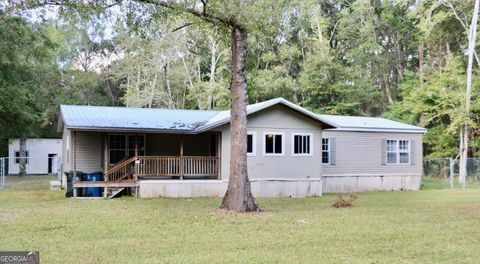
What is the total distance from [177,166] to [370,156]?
888 cm

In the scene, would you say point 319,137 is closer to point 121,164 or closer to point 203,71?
point 121,164

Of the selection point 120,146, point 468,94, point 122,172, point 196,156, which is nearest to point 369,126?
point 196,156

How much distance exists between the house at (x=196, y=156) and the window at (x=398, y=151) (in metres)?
4.58

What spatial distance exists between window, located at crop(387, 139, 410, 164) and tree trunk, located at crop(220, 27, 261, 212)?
11283 millimetres

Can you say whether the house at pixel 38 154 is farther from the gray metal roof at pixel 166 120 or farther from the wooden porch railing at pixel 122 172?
the wooden porch railing at pixel 122 172

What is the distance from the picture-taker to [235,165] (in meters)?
13.7

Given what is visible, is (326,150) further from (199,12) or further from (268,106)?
(199,12)

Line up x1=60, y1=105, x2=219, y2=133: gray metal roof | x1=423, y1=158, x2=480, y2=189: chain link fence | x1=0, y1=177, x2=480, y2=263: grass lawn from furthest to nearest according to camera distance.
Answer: x1=423, y1=158, x2=480, y2=189: chain link fence → x1=60, y1=105, x2=219, y2=133: gray metal roof → x1=0, y1=177, x2=480, y2=263: grass lawn

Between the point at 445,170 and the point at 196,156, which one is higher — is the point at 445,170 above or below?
below

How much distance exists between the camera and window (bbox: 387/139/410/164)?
23125mm

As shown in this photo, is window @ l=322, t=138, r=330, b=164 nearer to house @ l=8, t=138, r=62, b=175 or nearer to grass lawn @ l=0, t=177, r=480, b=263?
grass lawn @ l=0, t=177, r=480, b=263


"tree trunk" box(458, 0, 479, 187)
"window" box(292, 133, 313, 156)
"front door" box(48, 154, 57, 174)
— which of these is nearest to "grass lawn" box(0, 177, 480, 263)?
"window" box(292, 133, 313, 156)

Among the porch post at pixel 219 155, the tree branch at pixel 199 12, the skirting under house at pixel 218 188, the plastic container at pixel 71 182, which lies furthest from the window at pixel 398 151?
the plastic container at pixel 71 182

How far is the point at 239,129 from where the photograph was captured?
13.8m
